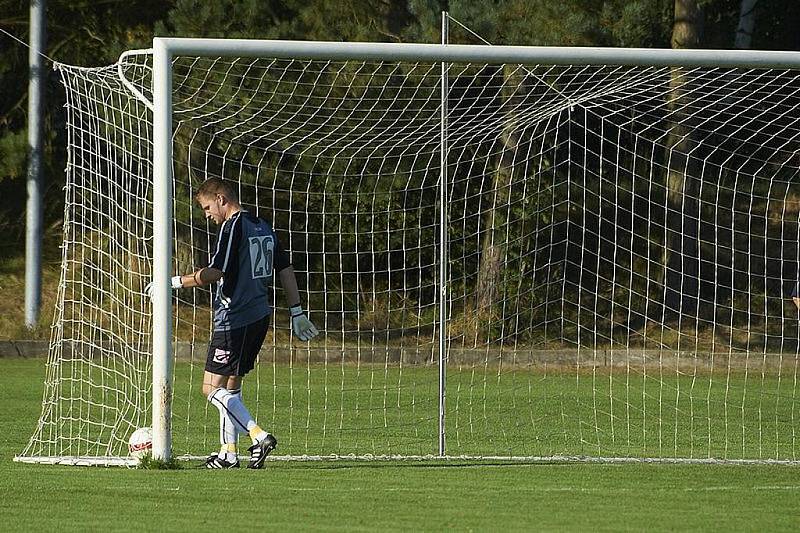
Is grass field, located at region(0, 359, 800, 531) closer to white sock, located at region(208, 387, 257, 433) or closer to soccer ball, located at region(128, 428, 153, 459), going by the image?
soccer ball, located at region(128, 428, 153, 459)

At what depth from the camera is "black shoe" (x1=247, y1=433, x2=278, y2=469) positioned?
32.7ft

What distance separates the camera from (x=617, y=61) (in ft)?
35.3

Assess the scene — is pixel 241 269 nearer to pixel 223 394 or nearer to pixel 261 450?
pixel 223 394

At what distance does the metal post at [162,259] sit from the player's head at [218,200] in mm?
294

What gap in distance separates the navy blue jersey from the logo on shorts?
15 centimetres

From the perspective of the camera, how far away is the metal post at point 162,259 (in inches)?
389

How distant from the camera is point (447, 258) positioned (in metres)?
13.9

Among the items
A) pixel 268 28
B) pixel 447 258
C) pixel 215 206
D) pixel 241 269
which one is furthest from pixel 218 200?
pixel 268 28

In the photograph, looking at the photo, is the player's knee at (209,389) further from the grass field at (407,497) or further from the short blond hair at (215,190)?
the short blond hair at (215,190)

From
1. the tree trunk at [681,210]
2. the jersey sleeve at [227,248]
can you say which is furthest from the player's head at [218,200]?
the tree trunk at [681,210]

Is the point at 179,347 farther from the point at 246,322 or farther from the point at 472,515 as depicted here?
the point at 472,515

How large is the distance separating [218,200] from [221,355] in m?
1.02

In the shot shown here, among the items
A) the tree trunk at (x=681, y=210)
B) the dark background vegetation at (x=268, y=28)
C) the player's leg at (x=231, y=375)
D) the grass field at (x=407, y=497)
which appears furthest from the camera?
the dark background vegetation at (x=268, y=28)

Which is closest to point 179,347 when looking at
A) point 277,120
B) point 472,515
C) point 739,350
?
point 277,120
